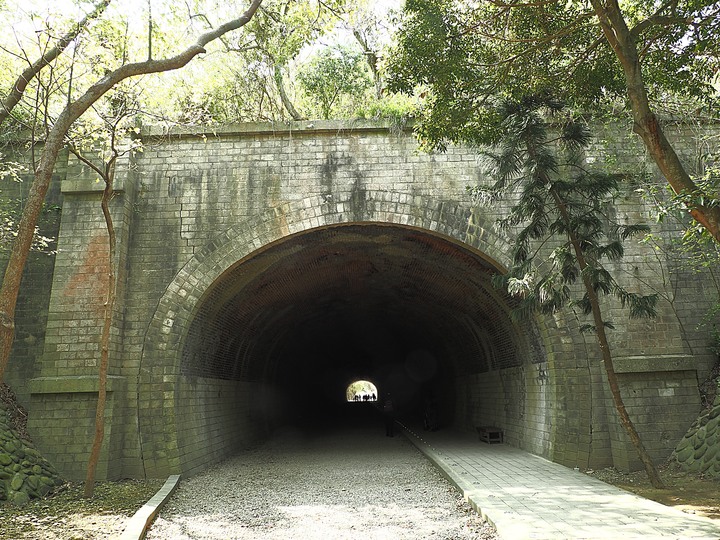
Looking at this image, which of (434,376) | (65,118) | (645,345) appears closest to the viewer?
(65,118)

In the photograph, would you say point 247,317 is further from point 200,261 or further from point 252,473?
point 252,473

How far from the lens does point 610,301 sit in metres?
9.05

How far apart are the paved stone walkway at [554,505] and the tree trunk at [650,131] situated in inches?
110

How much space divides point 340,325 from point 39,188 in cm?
1386

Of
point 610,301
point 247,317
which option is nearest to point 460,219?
Result: point 610,301

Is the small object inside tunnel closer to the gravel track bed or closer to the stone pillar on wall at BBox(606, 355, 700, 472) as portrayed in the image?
the gravel track bed

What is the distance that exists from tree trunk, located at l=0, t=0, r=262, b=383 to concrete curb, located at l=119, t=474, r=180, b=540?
2.01 meters

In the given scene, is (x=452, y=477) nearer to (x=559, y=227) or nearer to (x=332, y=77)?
(x=559, y=227)

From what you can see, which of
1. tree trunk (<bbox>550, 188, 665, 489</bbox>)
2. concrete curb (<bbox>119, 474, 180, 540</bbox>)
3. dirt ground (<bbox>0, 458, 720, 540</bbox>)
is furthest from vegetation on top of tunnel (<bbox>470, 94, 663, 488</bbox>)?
concrete curb (<bbox>119, 474, 180, 540</bbox>)

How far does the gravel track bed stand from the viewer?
5.71m

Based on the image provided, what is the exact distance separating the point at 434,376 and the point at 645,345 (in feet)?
37.6

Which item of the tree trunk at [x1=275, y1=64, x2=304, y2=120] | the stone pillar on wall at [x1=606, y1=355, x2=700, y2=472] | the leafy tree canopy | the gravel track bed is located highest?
the tree trunk at [x1=275, y1=64, x2=304, y2=120]

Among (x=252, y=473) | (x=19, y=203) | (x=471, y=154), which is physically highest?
(x=471, y=154)

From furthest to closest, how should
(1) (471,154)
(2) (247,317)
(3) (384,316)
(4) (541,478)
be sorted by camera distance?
(3) (384,316)
(2) (247,317)
(1) (471,154)
(4) (541,478)
